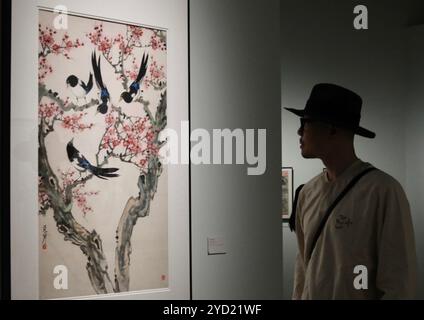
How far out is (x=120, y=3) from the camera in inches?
68.2

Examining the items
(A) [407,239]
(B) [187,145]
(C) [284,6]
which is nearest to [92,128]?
(B) [187,145]

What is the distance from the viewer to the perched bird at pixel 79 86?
1.64m

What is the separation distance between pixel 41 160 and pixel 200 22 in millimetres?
622

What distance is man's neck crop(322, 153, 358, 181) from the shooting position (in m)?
1.54

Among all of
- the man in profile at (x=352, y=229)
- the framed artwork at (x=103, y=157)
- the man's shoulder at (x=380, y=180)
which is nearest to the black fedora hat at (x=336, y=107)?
the man in profile at (x=352, y=229)

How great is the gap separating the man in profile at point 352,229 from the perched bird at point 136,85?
1.70ft

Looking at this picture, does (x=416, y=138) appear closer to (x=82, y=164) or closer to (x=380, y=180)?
(x=380, y=180)

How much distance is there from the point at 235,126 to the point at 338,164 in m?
0.41

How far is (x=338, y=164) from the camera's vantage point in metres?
1.55

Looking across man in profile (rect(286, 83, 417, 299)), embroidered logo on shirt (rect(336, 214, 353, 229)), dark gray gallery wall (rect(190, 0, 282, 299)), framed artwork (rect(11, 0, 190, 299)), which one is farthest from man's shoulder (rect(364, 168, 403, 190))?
framed artwork (rect(11, 0, 190, 299))

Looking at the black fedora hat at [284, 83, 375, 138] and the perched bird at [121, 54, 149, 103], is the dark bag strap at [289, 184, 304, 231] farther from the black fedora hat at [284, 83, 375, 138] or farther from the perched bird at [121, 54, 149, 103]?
the perched bird at [121, 54, 149, 103]

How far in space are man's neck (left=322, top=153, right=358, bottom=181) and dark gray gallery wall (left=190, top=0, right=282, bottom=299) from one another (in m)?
0.27

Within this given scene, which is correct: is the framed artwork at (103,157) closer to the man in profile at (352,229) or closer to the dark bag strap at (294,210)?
the dark bag strap at (294,210)
